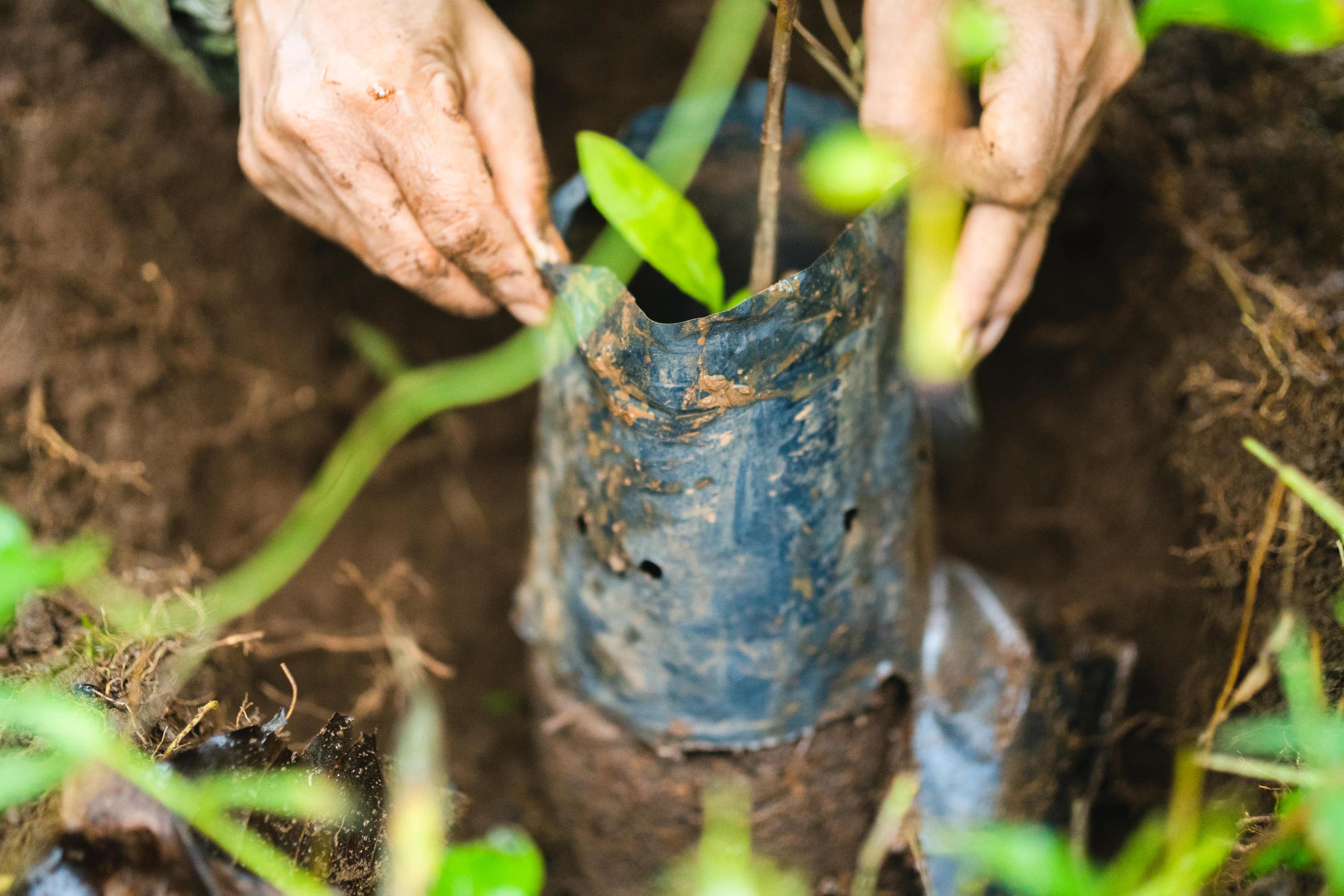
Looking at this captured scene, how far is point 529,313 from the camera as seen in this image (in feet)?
2.48

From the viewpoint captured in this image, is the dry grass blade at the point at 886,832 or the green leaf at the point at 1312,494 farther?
the dry grass blade at the point at 886,832

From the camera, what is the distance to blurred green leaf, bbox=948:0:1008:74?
2.21 feet

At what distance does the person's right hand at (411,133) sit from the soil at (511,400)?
0.38 meters

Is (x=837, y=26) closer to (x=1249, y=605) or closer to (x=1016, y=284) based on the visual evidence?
(x=1016, y=284)

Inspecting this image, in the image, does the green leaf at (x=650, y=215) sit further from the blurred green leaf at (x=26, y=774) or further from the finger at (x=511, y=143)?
the blurred green leaf at (x=26, y=774)

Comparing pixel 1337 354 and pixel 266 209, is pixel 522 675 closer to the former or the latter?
pixel 266 209

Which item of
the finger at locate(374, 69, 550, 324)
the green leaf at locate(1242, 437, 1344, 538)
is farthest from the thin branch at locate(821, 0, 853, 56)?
the green leaf at locate(1242, 437, 1344, 538)

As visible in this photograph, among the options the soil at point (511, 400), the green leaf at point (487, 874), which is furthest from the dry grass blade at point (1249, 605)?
the green leaf at point (487, 874)

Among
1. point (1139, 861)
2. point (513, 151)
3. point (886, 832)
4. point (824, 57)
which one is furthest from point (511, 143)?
point (1139, 861)

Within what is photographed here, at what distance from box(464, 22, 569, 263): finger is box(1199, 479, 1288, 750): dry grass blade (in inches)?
26.2

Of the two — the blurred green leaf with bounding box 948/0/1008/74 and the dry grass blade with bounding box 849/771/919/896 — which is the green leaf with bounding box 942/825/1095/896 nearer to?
the dry grass blade with bounding box 849/771/919/896

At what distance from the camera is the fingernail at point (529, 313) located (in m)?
0.75

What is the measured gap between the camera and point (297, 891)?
1.86ft

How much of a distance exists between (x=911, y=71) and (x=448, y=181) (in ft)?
1.20
